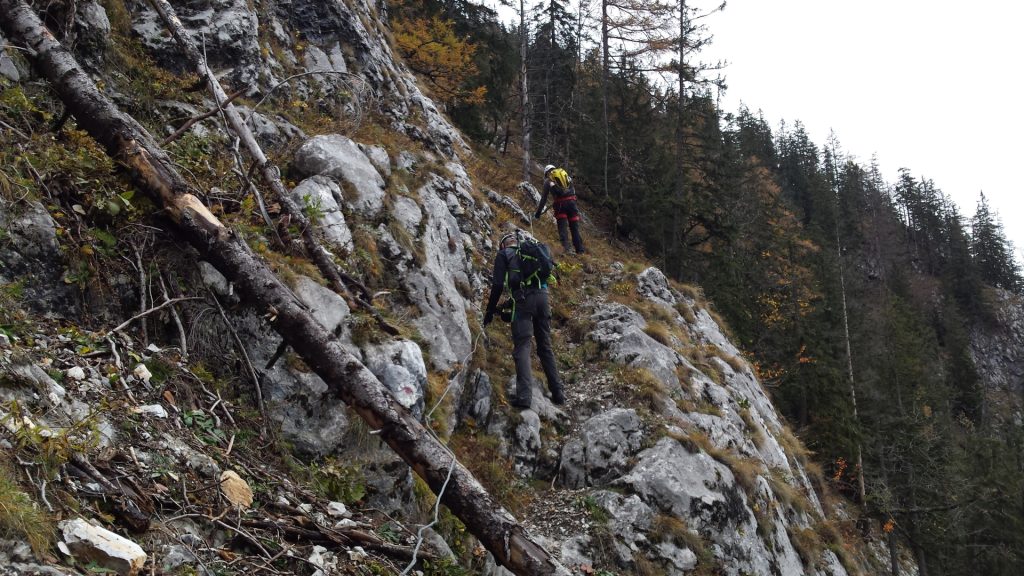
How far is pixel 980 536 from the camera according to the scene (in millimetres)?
27531

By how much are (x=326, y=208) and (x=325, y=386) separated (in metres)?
3.20

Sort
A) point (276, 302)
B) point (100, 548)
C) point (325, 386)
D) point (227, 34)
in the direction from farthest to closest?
point (227, 34) → point (325, 386) → point (276, 302) → point (100, 548)

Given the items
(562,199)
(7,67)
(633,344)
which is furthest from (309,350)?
(562,199)

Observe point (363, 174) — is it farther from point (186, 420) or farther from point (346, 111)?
point (186, 420)

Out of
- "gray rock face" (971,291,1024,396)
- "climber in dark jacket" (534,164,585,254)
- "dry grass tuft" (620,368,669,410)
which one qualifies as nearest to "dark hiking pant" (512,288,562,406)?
"dry grass tuft" (620,368,669,410)

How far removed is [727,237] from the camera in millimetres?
22234

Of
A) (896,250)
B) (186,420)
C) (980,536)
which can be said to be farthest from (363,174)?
(896,250)

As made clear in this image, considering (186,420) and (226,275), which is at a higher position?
(226,275)

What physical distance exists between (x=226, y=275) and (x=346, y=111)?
7.32 metres

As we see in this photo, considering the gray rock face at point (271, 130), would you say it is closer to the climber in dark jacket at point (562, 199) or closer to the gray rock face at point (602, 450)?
the climber in dark jacket at point (562, 199)

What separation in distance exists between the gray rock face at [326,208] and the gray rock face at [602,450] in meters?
4.34

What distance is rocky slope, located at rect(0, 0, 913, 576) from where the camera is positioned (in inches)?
125

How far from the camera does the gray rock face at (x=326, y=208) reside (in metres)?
7.16

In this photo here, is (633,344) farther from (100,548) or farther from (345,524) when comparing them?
(100,548)
